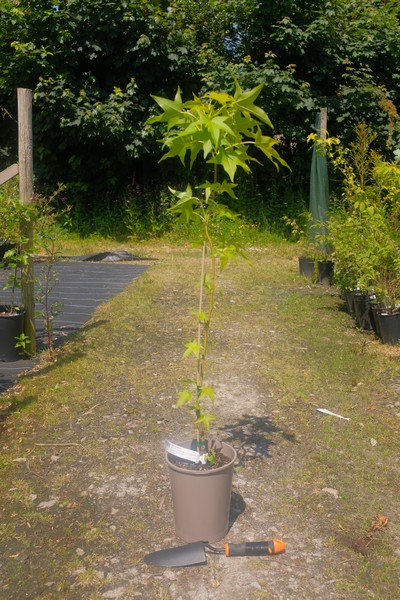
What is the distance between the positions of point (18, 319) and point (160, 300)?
2516 mm

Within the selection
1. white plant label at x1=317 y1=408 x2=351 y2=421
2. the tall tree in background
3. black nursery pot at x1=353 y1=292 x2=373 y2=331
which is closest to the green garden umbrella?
the tall tree in background

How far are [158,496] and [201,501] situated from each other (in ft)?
1.68

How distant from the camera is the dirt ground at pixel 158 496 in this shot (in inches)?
97.3

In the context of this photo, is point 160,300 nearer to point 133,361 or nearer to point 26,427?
point 133,361

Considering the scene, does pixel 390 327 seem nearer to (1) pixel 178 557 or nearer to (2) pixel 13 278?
(2) pixel 13 278

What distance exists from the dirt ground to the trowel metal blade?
3 cm

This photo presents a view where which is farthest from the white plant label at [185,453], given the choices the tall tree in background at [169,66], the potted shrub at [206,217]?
the tall tree in background at [169,66]

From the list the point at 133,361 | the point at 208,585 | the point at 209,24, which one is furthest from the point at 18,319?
the point at 209,24

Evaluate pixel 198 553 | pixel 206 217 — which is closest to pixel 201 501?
pixel 198 553

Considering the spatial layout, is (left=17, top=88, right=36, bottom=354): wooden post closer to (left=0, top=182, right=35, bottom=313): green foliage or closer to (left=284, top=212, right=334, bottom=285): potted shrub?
(left=0, top=182, right=35, bottom=313): green foliage

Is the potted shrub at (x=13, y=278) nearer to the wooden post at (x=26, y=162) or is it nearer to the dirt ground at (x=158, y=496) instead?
the wooden post at (x=26, y=162)

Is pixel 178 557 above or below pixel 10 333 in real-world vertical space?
below

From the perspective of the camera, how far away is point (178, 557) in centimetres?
257

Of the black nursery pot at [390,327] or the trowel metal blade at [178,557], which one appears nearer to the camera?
the trowel metal blade at [178,557]
